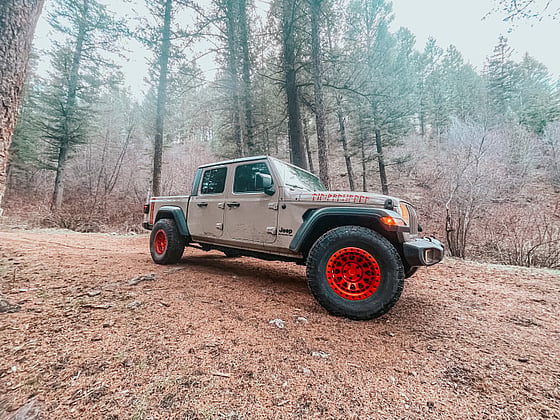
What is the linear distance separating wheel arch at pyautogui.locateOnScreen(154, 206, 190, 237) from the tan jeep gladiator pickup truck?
17mm

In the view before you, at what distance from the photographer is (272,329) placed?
1.87m

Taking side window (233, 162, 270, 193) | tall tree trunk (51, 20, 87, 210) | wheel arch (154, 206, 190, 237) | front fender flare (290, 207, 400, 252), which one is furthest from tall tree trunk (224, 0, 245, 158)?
tall tree trunk (51, 20, 87, 210)

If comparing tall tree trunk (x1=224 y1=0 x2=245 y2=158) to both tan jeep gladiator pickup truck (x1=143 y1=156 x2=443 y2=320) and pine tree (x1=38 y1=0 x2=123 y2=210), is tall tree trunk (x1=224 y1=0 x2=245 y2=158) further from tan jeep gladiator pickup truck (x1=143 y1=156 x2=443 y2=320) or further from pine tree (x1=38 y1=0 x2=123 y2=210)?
pine tree (x1=38 y1=0 x2=123 y2=210)

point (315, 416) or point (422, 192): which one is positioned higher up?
point (422, 192)

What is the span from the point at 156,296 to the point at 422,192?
59.6 ft

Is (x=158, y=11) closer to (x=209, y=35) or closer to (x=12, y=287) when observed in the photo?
(x=209, y=35)

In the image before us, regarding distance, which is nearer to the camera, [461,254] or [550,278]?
[550,278]

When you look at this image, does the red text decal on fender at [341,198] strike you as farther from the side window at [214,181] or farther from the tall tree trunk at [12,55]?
the tall tree trunk at [12,55]

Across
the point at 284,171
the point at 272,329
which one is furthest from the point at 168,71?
the point at 272,329

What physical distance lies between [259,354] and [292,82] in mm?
8554

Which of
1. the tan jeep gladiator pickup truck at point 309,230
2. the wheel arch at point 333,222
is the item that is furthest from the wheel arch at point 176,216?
the wheel arch at point 333,222

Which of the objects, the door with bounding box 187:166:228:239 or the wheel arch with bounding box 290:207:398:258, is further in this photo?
the door with bounding box 187:166:228:239

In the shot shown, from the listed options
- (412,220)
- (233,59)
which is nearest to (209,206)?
(412,220)

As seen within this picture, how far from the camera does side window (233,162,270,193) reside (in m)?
3.17
